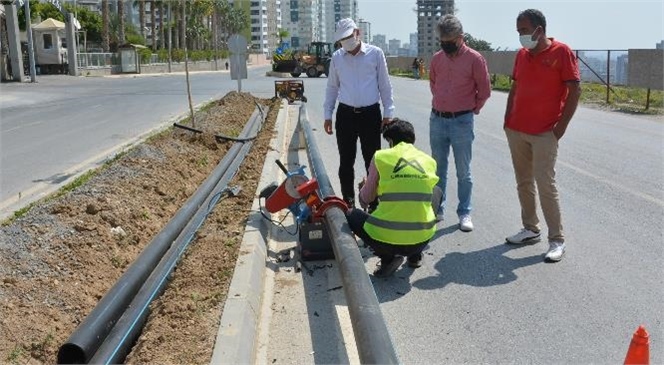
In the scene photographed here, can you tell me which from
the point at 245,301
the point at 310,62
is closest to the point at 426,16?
the point at 310,62

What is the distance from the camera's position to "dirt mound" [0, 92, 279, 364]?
13.2 feet

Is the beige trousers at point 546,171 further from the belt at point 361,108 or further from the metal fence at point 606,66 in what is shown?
the metal fence at point 606,66

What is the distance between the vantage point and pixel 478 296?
191 inches

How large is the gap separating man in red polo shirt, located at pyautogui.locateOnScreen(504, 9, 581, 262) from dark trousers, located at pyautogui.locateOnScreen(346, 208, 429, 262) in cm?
A: 130

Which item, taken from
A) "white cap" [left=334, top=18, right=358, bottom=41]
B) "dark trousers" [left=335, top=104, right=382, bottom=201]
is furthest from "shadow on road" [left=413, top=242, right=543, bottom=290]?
"white cap" [left=334, top=18, right=358, bottom=41]

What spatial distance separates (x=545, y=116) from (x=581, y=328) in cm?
201

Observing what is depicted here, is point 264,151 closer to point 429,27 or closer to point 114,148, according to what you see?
point 114,148

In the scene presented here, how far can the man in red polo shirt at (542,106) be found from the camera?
17.7 ft

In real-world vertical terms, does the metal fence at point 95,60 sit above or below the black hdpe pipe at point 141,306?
above

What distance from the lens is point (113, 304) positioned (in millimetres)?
4168

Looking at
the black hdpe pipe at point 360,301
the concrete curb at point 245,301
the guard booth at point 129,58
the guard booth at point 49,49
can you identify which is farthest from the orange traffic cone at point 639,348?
the guard booth at point 129,58

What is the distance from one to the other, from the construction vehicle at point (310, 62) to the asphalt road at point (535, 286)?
39.9m

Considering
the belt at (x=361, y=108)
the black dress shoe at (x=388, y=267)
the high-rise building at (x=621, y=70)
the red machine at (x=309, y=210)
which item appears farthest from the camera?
the high-rise building at (x=621, y=70)

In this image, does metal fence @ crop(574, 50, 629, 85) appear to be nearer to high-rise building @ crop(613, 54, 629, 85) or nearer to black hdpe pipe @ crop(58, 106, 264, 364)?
high-rise building @ crop(613, 54, 629, 85)
